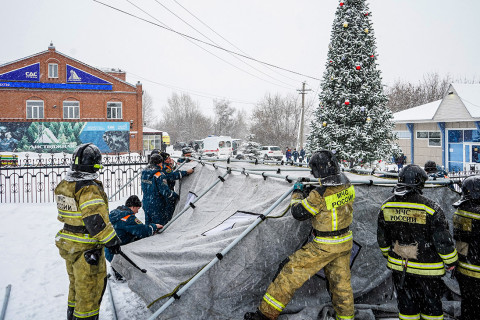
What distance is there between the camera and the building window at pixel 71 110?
112ft

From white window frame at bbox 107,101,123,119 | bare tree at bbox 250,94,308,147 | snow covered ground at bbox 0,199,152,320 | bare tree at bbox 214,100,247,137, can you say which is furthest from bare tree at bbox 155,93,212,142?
snow covered ground at bbox 0,199,152,320

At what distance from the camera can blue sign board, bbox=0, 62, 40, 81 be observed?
32.0 metres

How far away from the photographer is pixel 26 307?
4.79 meters

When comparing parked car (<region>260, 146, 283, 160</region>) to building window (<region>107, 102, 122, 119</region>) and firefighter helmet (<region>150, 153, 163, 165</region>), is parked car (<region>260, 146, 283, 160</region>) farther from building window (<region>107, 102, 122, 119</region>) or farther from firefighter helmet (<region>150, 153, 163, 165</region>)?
firefighter helmet (<region>150, 153, 163, 165</region>)

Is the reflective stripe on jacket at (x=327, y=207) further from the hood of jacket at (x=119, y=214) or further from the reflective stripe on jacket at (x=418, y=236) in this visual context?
the hood of jacket at (x=119, y=214)

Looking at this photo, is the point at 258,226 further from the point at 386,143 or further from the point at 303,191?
the point at 386,143

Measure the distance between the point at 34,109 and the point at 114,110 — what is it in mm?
7352

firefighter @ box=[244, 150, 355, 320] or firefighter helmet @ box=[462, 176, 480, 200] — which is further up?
firefighter helmet @ box=[462, 176, 480, 200]

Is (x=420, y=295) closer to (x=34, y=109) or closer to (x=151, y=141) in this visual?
(x=34, y=109)

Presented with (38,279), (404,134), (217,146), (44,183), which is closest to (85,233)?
(38,279)

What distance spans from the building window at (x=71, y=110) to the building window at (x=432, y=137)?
3129 cm

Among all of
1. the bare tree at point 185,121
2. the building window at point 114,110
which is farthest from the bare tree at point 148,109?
the building window at point 114,110

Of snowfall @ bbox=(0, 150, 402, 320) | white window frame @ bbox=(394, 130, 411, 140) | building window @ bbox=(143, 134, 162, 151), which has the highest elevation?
building window @ bbox=(143, 134, 162, 151)

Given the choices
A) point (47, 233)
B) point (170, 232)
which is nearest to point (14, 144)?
point (47, 233)
